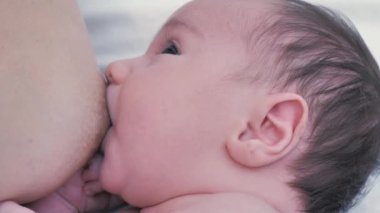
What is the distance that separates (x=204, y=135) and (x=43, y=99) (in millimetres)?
221

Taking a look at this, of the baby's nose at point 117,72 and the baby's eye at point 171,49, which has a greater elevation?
the baby's eye at point 171,49

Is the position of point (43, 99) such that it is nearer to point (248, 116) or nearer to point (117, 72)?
point (117, 72)

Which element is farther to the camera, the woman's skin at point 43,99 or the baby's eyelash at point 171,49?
the baby's eyelash at point 171,49

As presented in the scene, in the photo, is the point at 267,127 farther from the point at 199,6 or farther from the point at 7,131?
Answer: the point at 7,131

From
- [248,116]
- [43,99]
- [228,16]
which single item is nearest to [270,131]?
[248,116]

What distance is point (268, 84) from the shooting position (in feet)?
2.85

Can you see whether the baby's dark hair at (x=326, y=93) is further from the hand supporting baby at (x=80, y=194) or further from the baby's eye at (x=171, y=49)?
the hand supporting baby at (x=80, y=194)

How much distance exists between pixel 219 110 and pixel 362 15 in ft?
1.87

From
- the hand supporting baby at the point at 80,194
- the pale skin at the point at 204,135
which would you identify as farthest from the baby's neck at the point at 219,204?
the hand supporting baby at the point at 80,194

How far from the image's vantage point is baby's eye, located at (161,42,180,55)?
954mm

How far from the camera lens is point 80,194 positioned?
0.97 metres

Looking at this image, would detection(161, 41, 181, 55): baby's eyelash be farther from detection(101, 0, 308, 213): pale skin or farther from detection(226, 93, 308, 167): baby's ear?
detection(226, 93, 308, 167): baby's ear

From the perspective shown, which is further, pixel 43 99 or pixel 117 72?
pixel 117 72

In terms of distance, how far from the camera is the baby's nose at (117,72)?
3.04ft
